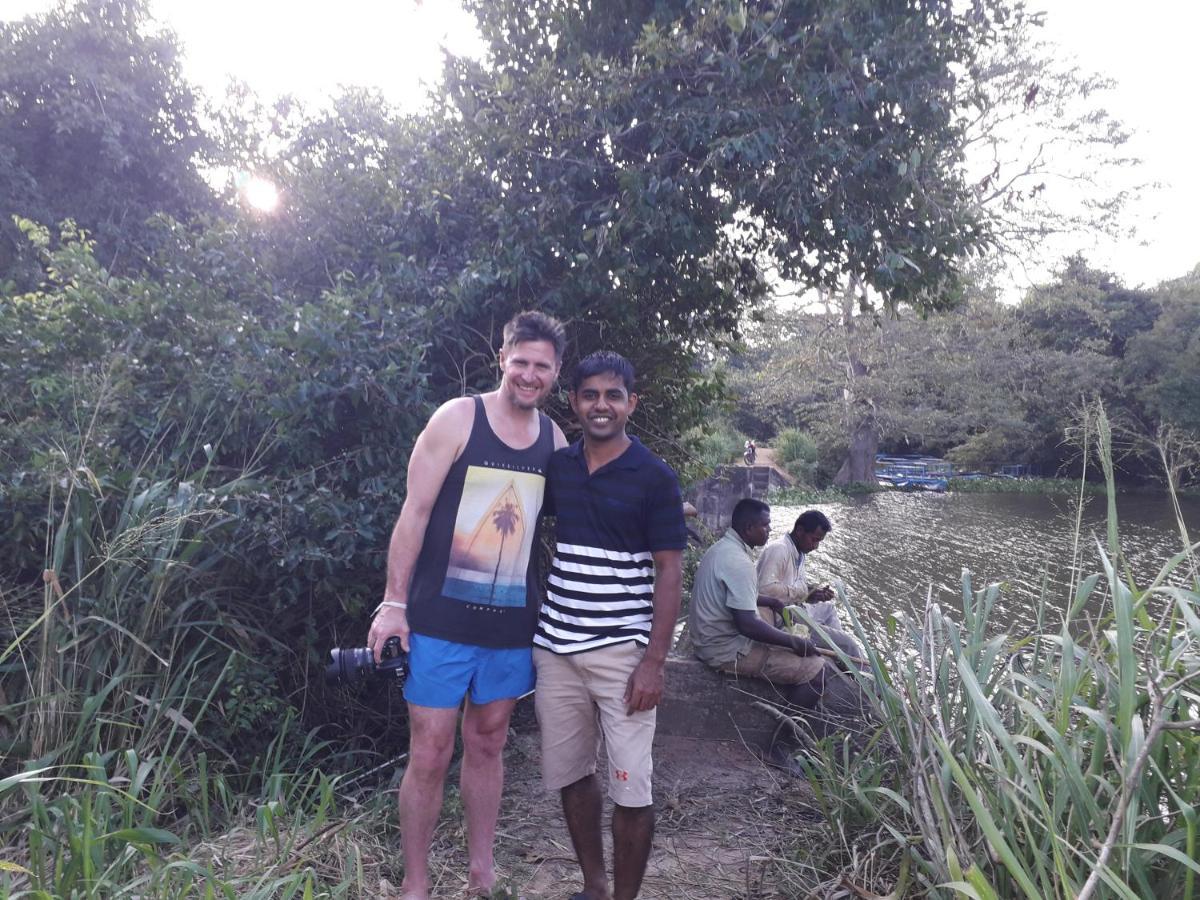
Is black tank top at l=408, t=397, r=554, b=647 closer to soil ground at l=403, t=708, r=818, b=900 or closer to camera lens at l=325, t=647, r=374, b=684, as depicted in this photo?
camera lens at l=325, t=647, r=374, b=684

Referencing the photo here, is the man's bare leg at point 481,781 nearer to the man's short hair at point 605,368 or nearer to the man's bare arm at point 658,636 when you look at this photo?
the man's bare arm at point 658,636

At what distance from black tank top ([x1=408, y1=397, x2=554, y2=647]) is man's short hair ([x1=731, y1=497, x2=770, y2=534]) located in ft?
5.62

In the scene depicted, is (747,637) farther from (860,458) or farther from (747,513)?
(860,458)

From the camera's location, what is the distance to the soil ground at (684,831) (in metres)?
2.82

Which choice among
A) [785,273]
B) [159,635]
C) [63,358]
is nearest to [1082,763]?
[159,635]

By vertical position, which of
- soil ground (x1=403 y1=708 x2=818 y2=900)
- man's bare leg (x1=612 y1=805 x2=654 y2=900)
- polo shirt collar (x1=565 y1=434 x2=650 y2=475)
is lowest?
soil ground (x1=403 y1=708 x2=818 y2=900)

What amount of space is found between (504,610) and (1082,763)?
5.05 ft

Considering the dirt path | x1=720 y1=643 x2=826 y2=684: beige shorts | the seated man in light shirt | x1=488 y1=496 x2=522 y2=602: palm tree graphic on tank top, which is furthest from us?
the dirt path

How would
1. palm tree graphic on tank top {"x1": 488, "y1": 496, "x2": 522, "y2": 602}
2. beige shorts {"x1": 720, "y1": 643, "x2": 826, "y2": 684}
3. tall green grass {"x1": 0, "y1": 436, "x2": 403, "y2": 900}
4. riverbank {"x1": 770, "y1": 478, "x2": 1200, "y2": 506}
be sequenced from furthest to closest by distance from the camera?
riverbank {"x1": 770, "y1": 478, "x2": 1200, "y2": 506}, beige shorts {"x1": 720, "y1": 643, "x2": 826, "y2": 684}, palm tree graphic on tank top {"x1": 488, "y1": 496, "x2": 522, "y2": 602}, tall green grass {"x1": 0, "y1": 436, "x2": 403, "y2": 900}

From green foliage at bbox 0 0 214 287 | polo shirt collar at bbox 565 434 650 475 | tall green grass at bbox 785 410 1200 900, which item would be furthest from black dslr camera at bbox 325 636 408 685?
green foliage at bbox 0 0 214 287

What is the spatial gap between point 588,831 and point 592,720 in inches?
12.5

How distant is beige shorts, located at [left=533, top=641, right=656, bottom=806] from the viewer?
2.43 metres

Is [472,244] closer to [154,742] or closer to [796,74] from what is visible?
[796,74]

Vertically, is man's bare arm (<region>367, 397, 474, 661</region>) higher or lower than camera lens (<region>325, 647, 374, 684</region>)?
higher
